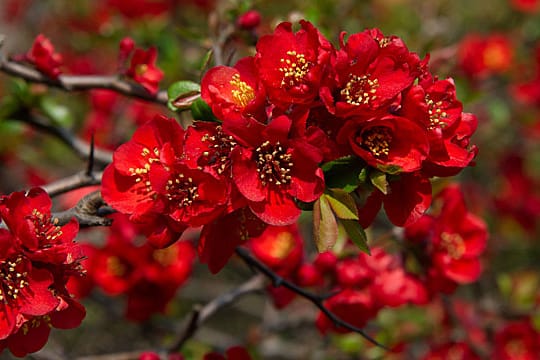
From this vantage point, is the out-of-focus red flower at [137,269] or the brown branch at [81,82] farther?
the out-of-focus red flower at [137,269]

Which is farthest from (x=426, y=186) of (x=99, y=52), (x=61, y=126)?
(x=99, y=52)

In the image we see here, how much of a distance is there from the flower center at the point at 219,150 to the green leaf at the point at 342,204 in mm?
154

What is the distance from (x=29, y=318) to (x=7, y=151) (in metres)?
1.51

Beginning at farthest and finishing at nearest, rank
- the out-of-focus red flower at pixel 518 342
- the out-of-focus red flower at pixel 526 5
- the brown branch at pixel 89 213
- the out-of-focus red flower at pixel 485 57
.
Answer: the out-of-focus red flower at pixel 526 5 → the out-of-focus red flower at pixel 485 57 → the out-of-focus red flower at pixel 518 342 → the brown branch at pixel 89 213

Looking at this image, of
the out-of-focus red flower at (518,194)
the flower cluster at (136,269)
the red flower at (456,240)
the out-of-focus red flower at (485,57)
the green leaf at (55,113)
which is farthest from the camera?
the out-of-focus red flower at (518,194)

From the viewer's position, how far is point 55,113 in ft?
4.94

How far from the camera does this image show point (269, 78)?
0.87 m

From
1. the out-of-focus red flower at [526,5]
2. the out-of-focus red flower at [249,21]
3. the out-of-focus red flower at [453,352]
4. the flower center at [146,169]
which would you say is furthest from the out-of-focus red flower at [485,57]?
the flower center at [146,169]

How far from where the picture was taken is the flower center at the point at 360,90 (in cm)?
85

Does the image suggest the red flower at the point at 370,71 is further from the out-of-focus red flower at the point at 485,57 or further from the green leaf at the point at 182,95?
the out-of-focus red flower at the point at 485,57

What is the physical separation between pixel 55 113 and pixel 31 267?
0.74 metres

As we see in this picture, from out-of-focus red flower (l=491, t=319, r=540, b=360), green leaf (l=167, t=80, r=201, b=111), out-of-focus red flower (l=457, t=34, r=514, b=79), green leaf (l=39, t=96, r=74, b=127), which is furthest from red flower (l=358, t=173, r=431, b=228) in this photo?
out-of-focus red flower (l=457, t=34, r=514, b=79)

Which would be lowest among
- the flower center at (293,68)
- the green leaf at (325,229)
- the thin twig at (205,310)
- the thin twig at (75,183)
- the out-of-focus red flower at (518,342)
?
the out-of-focus red flower at (518,342)

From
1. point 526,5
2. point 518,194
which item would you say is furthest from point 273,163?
point 526,5
